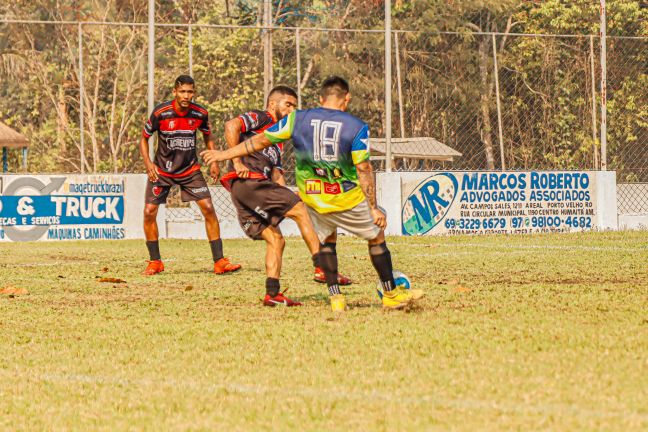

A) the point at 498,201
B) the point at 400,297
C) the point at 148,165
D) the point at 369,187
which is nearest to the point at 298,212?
the point at 369,187

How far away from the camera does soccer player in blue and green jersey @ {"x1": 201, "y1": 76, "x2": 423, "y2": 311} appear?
325 inches

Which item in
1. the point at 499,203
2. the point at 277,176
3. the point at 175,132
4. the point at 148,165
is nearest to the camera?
the point at 277,176

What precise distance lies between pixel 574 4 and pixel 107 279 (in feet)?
69.1

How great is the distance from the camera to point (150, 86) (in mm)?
20766

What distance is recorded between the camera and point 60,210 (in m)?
19.7

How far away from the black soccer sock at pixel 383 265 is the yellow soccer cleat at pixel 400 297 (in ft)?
0.15

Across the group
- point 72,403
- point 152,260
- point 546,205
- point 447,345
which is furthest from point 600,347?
point 546,205

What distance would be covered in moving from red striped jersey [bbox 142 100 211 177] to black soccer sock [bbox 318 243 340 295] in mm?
4558

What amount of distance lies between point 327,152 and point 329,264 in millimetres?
895

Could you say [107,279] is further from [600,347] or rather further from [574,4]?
[574,4]

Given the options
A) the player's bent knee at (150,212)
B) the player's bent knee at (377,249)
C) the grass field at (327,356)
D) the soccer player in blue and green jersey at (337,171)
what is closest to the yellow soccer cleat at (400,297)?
the soccer player in blue and green jersey at (337,171)

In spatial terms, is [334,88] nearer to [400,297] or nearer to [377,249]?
[377,249]

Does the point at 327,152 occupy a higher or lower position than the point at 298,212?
higher

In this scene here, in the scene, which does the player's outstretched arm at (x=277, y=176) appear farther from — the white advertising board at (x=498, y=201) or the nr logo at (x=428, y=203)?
the nr logo at (x=428, y=203)
